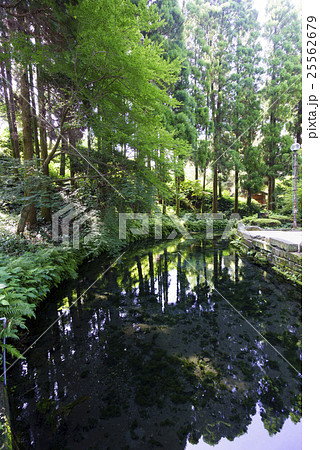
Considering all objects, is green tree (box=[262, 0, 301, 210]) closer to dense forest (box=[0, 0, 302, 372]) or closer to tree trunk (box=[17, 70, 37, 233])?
dense forest (box=[0, 0, 302, 372])

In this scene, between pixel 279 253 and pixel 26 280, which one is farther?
pixel 279 253

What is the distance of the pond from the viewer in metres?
1.77

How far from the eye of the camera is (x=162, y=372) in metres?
2.41

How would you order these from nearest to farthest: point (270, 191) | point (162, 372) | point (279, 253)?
point (162, 372) < point (279, 253) < point (270, 191)

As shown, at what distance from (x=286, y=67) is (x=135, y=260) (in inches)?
664

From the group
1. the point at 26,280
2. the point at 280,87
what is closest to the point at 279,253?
the point at 26,280

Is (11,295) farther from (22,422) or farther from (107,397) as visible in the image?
(107,397)

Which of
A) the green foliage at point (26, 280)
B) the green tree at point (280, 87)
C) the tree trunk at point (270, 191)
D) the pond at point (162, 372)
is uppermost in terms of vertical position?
the green tree at point (280, 87)

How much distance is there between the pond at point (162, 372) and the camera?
69.7 inches

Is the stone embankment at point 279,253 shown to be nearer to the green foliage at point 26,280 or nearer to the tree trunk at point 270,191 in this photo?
the green foliage at point 26,280
